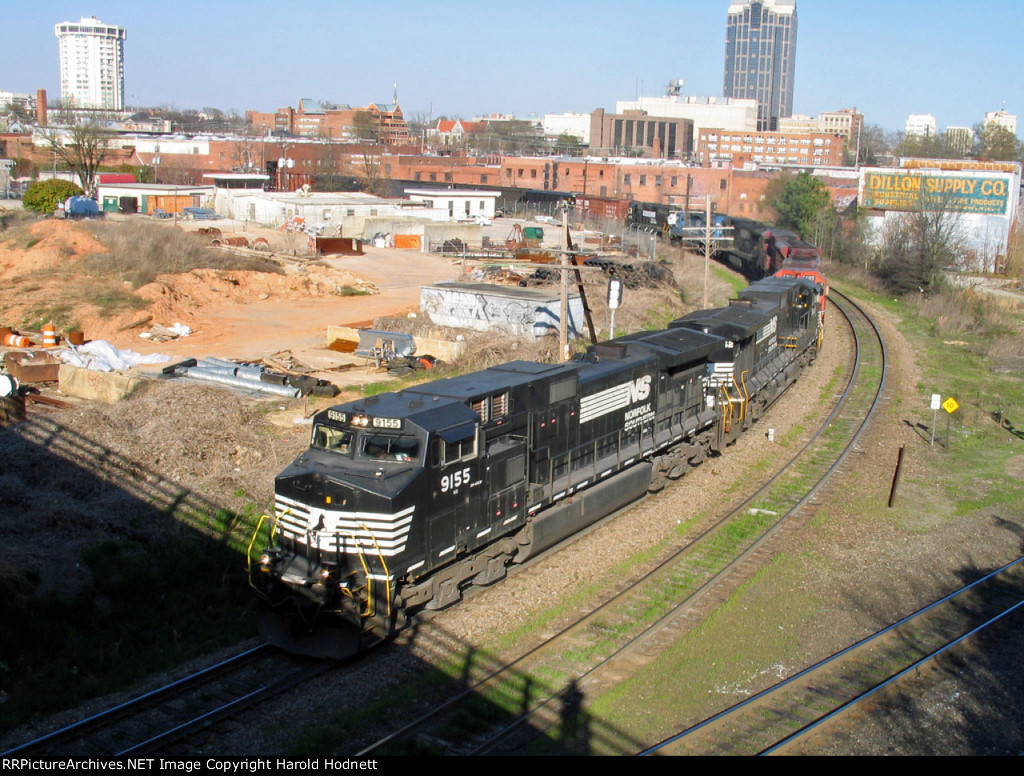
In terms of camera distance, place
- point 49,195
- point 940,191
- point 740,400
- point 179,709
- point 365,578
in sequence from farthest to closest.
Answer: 1. point 49,195
2. point 940,191
3. point 740,400
4. point 365,578
5. point 179,709

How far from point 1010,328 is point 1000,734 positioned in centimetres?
3310

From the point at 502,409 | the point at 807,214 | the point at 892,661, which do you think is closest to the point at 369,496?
the point at 502,409

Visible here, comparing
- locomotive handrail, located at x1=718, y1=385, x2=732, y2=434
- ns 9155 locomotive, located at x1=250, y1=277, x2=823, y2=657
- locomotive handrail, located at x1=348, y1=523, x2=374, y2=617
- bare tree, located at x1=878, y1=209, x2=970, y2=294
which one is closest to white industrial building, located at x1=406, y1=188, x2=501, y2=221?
bare tree, located at x1=878, y1=209, x2=970, y2=294

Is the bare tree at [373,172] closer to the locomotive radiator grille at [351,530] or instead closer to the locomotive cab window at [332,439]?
the locomotive cab window at [332,439]

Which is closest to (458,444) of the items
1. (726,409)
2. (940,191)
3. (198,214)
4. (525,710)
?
(525,710)

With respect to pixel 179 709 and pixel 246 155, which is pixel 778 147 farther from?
pixel 179 709

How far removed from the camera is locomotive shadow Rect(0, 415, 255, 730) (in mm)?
11453

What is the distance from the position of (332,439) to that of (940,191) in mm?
56289

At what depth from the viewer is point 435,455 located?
11.7m

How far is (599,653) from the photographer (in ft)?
39.5

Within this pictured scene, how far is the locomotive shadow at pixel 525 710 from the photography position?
9.83 metres

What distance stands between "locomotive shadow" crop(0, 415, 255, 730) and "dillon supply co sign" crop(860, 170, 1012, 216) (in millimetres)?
49004

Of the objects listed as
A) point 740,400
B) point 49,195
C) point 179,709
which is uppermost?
point 49,195

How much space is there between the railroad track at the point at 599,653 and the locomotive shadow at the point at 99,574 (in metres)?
3.73
